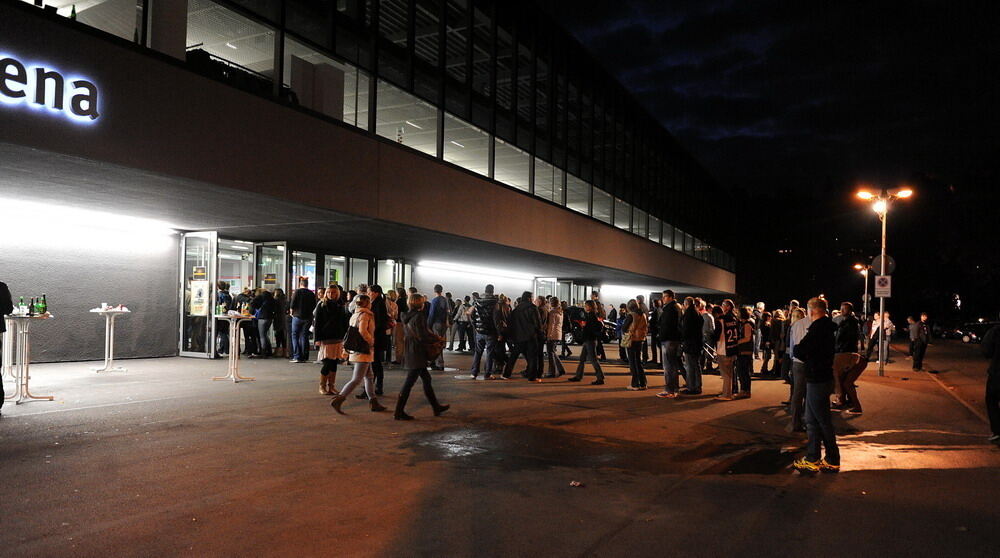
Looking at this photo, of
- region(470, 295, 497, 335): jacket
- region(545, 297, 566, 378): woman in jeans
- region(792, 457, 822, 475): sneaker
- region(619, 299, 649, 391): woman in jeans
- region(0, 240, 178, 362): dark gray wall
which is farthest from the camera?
region(545, 297, 566, 378): woman in jeans

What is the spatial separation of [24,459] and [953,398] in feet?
50.9

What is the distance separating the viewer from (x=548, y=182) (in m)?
21.5

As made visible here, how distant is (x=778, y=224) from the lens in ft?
268

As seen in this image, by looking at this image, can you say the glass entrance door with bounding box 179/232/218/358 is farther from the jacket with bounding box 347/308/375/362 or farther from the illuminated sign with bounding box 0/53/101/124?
the jacket with bounding box 347/308/375/362

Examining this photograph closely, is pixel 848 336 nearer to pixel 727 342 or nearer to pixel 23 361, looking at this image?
pixel 727 342

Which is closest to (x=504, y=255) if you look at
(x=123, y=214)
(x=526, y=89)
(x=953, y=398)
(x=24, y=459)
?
(x=526, y=89)

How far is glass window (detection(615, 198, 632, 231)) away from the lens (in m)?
27.5

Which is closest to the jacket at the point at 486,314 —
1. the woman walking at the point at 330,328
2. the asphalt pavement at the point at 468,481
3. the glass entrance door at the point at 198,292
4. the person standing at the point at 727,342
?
the asphalt pavement at the point at 468,481

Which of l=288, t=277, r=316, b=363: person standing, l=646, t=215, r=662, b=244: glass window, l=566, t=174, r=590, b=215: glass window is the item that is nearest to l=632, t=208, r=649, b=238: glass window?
l=646, t=215, r=662, b=244: glass window

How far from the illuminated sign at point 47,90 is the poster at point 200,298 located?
761 centimetres

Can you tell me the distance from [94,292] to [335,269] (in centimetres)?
750

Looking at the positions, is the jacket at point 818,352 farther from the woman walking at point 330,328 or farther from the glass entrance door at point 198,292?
the glass entrance door at point 198,292

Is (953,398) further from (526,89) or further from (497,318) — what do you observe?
(526,89)

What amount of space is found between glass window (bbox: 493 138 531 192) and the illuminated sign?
10893 millimetres
